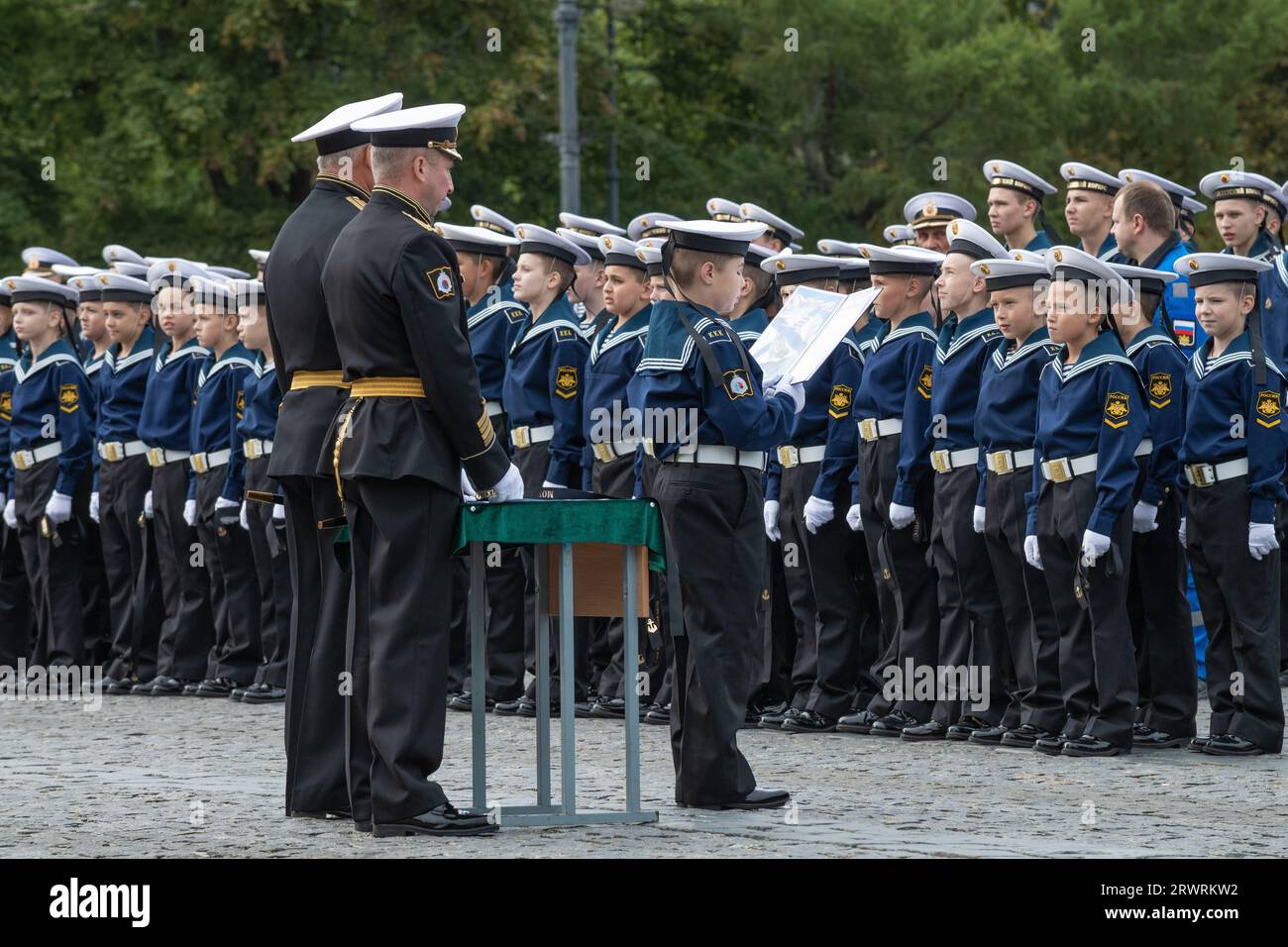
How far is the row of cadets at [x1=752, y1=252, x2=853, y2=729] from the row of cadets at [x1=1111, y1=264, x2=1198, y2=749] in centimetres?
156

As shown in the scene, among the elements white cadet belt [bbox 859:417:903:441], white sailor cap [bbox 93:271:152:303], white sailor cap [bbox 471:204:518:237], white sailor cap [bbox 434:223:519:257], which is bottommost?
white cadet belt [bbox 859:417:903:441]

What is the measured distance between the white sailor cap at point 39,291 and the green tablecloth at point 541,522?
7.25 m

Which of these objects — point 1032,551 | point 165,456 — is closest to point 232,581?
point 165,456

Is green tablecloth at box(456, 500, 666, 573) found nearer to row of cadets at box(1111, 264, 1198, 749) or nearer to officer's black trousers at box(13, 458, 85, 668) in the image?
row of cadets at box(1111, 264, 1198, 749)

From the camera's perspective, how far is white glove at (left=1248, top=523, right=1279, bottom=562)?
10.7 meters

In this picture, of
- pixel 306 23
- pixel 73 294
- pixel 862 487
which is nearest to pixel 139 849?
pixel 862 487

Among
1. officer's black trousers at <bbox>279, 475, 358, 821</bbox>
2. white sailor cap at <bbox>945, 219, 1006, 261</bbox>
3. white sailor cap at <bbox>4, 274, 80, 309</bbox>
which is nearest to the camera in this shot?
officer's black trousers at <bbox>279, 475, 358, 821</bbox>

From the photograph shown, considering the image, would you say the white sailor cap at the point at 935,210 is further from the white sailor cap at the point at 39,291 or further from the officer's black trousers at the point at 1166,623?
the white sailor cap at the point at 39,291

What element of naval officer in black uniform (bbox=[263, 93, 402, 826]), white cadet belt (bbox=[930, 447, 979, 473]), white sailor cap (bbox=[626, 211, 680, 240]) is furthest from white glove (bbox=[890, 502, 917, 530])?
naval officer in black uniform (bbox=[263, 93, 402, 826])

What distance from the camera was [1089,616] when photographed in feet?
35.5

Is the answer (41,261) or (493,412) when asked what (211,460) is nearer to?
(493,412)

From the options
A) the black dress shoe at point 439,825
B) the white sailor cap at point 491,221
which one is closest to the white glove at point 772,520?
the white sailor cap at point 491,221

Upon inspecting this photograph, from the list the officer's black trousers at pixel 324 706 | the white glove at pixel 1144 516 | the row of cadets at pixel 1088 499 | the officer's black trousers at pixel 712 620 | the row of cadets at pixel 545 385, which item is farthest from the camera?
the row of cadets at pixel 545 385

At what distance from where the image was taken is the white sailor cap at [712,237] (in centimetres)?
905
